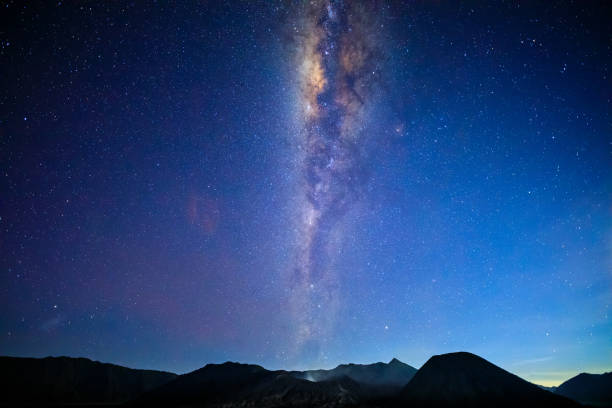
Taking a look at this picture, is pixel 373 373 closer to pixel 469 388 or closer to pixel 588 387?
pixel 469 388

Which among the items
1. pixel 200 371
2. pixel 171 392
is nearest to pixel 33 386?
pixel 171 392

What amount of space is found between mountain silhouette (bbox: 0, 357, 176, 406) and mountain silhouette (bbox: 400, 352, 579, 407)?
5021 inches

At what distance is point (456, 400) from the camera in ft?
267

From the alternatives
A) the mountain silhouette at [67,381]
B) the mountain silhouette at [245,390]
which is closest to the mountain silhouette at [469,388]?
the mountain silhouette at [245,390]

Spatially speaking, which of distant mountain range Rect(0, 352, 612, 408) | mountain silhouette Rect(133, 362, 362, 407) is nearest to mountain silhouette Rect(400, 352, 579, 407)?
distant mountain range Rect(0, 352, 612, 408)

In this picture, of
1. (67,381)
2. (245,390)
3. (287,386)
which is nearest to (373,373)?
(287,386)

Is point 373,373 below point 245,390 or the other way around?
the other way around

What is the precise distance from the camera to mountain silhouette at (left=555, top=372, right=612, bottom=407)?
124m

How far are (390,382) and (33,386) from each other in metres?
160

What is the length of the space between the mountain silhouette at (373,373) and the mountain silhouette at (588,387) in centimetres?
6971

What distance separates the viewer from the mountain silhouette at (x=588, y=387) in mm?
124500

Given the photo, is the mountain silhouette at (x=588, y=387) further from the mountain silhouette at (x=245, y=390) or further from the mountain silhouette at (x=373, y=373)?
the mountain silhouette at (x=245, y=390)

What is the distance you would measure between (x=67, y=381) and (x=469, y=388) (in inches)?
6346

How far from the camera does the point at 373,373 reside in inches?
6442
